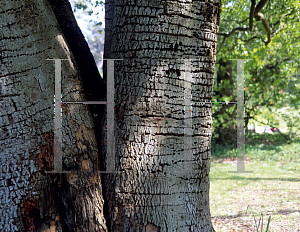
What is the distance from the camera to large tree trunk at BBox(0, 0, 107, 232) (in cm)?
165

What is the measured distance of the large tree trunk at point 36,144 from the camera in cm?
165

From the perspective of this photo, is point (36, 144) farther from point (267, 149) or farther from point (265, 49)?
point (267, 149)

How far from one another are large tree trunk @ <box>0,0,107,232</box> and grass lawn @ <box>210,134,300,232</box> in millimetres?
2755

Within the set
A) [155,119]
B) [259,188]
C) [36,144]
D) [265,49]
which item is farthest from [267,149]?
[36,144]

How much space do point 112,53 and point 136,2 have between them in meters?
0.36

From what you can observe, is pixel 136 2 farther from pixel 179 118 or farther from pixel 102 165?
pixel 102 165

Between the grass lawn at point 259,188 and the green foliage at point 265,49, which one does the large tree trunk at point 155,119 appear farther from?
the green foliage at point 265,49

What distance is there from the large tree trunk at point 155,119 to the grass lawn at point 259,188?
2.49 metres

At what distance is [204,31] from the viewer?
5.92 feet

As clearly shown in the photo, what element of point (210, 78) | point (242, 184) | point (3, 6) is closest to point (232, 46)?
point (242, 184)

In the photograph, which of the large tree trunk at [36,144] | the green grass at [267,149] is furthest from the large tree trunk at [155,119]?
the green grass at [267,149]

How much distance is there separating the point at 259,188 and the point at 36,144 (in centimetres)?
583

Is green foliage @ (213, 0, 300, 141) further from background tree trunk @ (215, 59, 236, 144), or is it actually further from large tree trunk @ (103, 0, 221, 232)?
large tree trunk @ (103, 0, 221, 232)

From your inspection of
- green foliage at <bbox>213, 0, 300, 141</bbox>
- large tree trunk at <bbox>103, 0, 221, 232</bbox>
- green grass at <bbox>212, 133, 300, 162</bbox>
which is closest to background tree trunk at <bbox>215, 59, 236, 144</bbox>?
green foliage at <bbox>213, 0, 300, 141</bbox>
